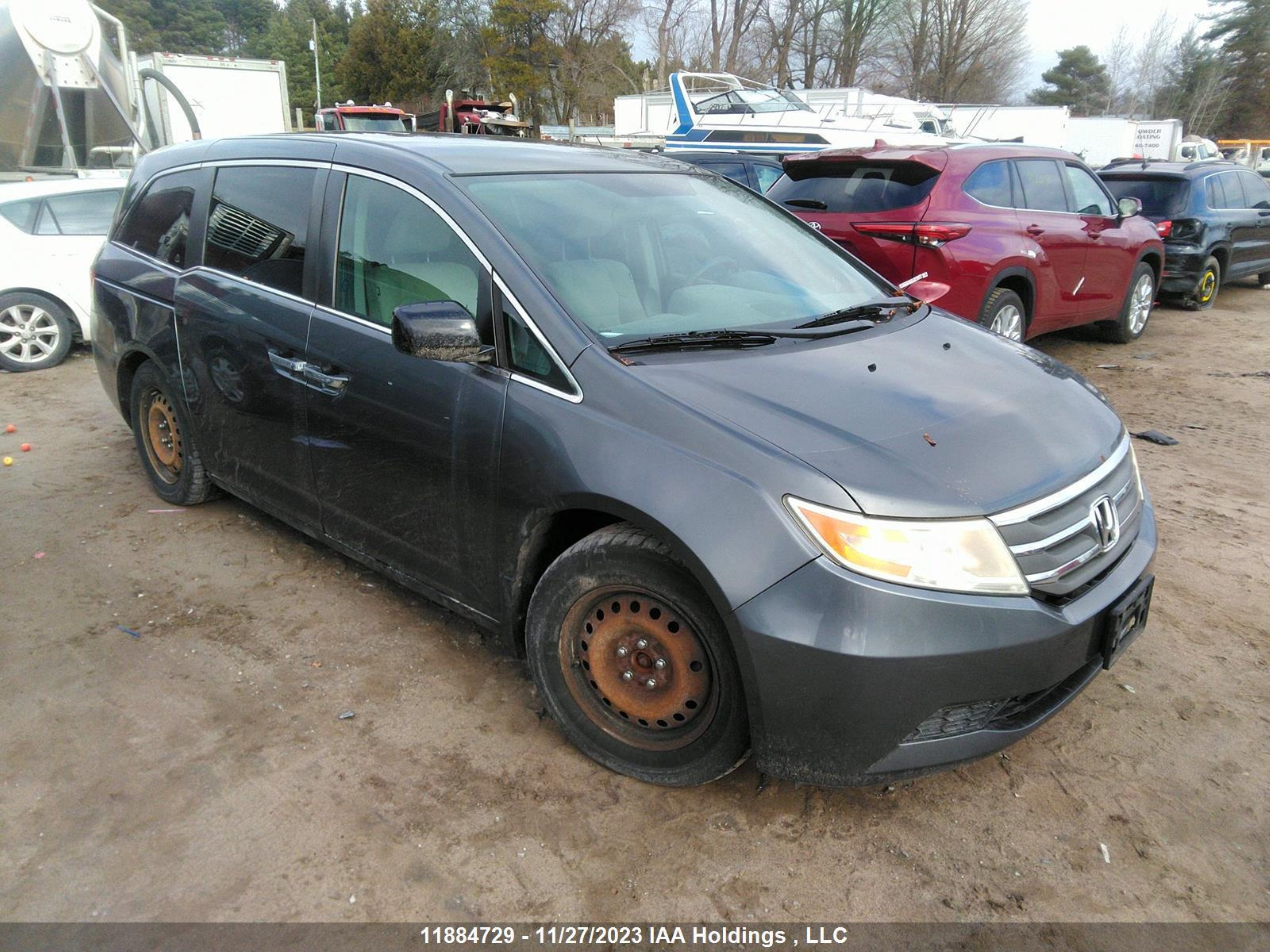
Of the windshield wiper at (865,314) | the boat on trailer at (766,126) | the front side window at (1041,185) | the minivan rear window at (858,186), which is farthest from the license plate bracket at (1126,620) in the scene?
the boat on trailer at (766,126)

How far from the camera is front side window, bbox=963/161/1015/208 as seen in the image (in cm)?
693

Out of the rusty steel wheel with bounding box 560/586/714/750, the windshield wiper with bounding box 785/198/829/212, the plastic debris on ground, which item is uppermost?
the windshield wiper with bounding box 785/198/829/212

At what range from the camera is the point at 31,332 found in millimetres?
7961

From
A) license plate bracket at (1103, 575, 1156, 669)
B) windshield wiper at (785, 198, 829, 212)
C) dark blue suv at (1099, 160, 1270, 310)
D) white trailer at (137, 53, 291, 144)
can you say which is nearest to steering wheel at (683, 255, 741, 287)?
license plate bracket at (1103, 575, 1156, 669)

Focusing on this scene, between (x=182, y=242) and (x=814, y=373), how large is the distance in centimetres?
310

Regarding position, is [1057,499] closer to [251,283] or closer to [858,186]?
[251,283]

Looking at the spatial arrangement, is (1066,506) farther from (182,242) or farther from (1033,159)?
(1033,159)

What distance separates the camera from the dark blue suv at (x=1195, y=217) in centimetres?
1056

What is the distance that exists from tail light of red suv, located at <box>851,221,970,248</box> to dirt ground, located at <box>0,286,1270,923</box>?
3.14 m

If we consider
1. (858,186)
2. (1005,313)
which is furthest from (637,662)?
(1005,313)

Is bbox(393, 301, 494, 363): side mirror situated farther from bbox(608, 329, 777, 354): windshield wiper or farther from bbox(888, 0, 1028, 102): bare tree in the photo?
bbox(888, 0, 1028, 102): bare tree

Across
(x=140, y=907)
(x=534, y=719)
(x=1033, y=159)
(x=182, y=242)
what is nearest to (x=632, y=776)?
(x=534, y=719)

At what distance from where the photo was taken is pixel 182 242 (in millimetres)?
4246

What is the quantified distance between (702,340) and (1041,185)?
6022 millimetres
